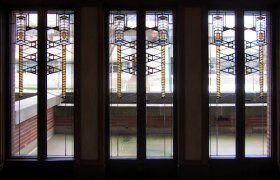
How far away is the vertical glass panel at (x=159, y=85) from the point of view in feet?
15.8

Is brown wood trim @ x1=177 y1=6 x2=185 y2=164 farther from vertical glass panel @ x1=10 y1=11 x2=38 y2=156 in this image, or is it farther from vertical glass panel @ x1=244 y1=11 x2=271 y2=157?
vertical glass panel @ x1=10 y1=11 x2=38 y2=156

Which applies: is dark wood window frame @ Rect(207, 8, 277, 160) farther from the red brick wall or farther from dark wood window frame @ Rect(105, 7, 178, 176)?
the red brick wall

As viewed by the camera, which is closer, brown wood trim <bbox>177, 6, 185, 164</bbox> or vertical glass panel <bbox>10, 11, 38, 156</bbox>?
brown wood trim <bbox>177, 6, 185, 164</bbox>

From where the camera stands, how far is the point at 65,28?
191 inches

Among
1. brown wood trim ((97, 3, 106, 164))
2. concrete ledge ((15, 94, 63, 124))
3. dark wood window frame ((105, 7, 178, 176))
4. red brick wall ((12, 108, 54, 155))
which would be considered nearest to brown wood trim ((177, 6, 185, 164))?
dark wood window frame ((105, 7, 178, 176))

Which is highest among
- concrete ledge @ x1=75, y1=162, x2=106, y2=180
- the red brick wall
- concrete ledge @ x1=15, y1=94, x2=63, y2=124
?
concrete ledge @ x1=15, y1=94, x2=63, y2=124

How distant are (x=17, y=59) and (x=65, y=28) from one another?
2.76 feet

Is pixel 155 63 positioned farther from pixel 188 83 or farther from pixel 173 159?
pixel 173 159

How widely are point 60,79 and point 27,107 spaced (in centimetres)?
63

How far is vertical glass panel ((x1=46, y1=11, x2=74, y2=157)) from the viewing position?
15.8ft

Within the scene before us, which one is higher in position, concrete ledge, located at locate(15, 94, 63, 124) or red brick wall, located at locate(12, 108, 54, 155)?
concrete ledge, located at locate(15, 94, 63, 124)

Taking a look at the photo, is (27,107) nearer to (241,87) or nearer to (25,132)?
(25,132)

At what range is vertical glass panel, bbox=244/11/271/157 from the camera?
4.82 m
